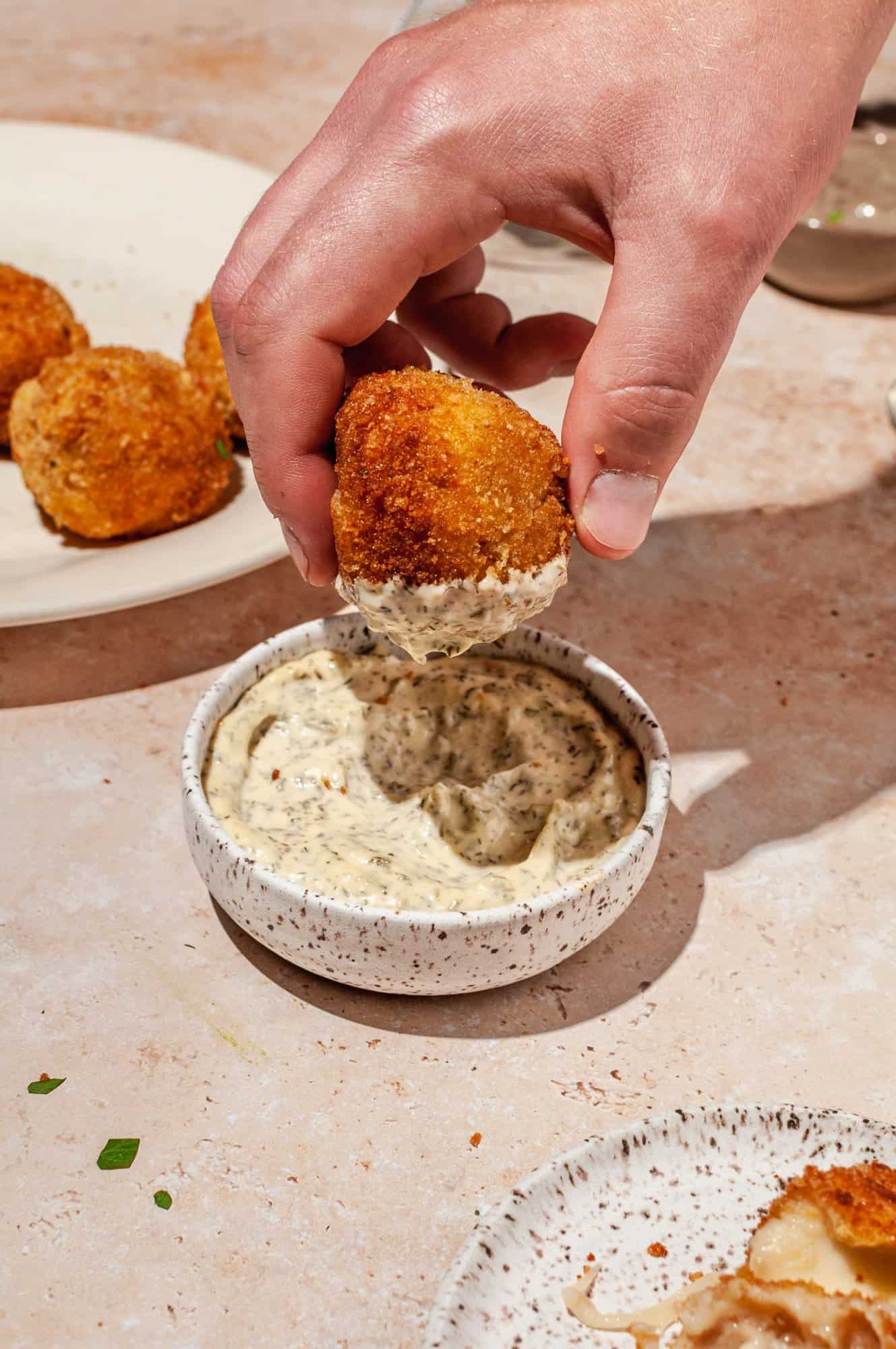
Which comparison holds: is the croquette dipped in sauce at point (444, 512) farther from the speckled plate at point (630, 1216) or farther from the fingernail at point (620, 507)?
the speckled plate at point (630, 1216)

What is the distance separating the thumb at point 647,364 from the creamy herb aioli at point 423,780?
382 mm

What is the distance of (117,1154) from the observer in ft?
5.00

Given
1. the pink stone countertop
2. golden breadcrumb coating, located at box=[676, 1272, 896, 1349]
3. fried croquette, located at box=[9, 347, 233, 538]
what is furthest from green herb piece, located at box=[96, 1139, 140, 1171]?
fried croquette, located at box=[9, 347, 233, 538]

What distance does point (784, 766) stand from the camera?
7.25 ft

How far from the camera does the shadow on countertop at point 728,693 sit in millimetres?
1768

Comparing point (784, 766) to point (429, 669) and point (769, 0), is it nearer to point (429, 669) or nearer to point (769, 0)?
point (429, 669)

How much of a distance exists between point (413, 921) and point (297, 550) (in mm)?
637

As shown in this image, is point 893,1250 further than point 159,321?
No

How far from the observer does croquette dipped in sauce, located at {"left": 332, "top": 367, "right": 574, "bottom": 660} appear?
5.29 feet

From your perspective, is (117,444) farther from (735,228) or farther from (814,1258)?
(814,1258)

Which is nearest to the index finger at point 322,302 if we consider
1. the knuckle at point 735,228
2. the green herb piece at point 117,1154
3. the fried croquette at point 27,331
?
the knuckle at point 735,228

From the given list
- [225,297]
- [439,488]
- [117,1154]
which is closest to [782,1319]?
[117,1154]

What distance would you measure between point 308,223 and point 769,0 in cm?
67

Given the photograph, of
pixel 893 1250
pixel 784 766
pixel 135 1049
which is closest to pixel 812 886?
pixel 784 766
